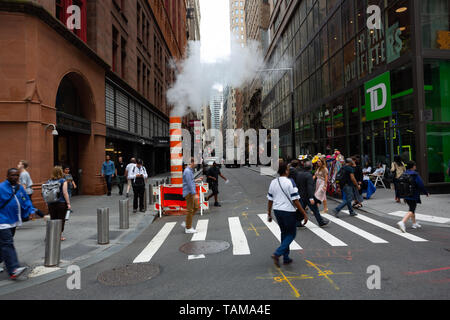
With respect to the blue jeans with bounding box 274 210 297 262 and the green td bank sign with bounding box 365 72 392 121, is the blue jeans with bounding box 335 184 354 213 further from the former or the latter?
the green td bank sign with bounding box 365 72 392 121

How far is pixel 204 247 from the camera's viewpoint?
20.6 feet

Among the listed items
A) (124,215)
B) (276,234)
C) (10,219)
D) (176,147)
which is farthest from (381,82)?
(10,219)

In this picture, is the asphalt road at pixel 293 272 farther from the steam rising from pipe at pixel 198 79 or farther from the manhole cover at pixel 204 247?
the steam rising from pipe at pixel 198 79

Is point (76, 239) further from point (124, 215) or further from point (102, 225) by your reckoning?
point (124, 215)

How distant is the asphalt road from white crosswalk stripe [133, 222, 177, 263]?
5.0 inches

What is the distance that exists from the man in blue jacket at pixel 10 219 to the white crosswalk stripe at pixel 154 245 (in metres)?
1.91

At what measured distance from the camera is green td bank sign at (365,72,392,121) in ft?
48.3

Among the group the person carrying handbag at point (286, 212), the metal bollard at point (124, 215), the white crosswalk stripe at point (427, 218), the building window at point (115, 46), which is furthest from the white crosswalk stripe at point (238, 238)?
the building window at point (115, 46)

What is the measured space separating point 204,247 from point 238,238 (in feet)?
3.28

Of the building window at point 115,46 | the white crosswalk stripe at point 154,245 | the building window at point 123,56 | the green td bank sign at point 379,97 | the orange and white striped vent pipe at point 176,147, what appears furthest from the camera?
the building window at point 123,56

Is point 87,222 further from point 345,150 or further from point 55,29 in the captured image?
point 345,150

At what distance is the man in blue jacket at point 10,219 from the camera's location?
4.69 meters

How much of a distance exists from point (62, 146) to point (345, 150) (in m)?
16.8
